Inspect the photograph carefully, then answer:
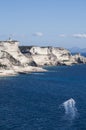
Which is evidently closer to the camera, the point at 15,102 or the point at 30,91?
the point at 15,102

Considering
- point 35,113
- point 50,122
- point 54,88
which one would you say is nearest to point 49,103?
point 35,113

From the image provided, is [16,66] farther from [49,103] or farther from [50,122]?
[50,122]

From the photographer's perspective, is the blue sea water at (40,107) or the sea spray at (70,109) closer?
the blue sea water at (40,107)

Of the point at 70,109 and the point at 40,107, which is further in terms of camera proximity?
the point at 40,107

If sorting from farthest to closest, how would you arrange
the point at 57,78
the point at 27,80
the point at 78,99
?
the point at 57,78 → the point at 27,80 → the point at 78,99

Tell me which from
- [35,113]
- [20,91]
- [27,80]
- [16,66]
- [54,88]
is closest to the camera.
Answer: [35,113]

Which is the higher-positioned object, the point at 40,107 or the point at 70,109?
the point at 40,107

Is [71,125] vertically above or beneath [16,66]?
beneath

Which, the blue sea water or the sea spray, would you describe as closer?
the blue sea water
